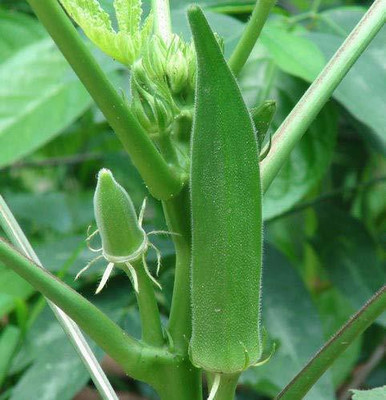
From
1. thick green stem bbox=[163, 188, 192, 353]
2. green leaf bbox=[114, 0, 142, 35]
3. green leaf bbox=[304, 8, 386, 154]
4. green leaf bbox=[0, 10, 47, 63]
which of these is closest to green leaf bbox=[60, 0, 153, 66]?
green leaf bbox=[114, 0, 142, 35]

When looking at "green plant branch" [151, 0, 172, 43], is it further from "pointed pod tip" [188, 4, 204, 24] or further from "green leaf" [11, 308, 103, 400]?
"green leaf" [11, 308, 103, 400]

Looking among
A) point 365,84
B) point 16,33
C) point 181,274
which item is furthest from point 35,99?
point 181,274

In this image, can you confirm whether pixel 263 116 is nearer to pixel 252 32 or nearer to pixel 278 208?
pixel 252 32

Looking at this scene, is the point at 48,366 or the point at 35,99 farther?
the point at 35,99

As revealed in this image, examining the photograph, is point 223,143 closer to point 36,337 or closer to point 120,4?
point 120,4

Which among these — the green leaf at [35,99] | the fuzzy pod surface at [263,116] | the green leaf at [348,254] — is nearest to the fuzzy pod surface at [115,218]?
the fuzzy pod surface at [263,116]

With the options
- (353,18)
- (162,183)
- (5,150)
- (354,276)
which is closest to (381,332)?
(354,276)
